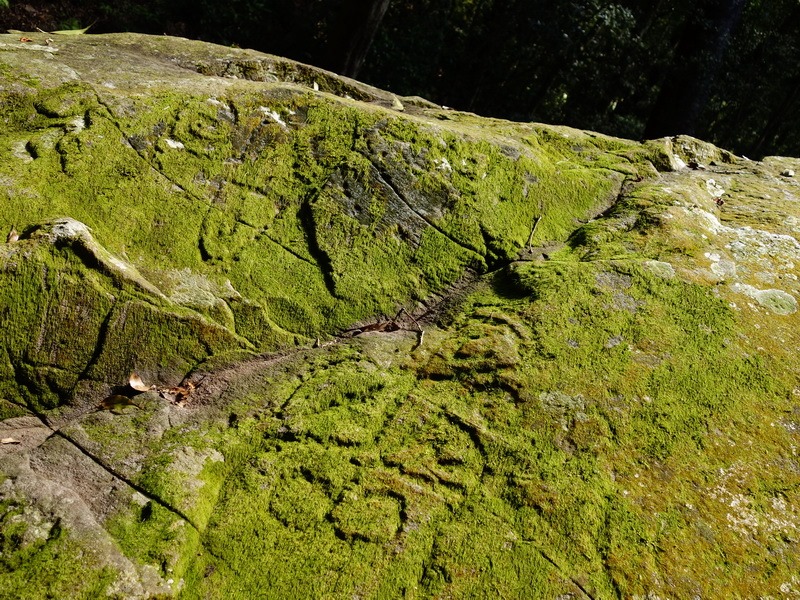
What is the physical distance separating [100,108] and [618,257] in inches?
119

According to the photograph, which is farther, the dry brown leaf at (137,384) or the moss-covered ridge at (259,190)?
the moss-covered ridge at (259,190)

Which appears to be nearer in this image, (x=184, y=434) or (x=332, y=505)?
(x=332, y=505)

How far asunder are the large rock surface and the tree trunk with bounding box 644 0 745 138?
22.6 feet

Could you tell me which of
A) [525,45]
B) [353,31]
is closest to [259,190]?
Answer: [353,31]

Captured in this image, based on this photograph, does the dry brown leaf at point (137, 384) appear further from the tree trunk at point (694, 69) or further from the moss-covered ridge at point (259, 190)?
the tree trunk at point (694, 69)

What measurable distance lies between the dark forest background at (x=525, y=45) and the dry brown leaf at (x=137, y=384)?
6.39m

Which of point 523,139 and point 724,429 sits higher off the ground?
point 523,139

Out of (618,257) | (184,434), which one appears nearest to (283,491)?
(184,434)

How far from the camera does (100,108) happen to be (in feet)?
10.4

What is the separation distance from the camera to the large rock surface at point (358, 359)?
6.72 ft

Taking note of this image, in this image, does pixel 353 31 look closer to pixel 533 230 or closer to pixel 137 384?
pixel 533 230

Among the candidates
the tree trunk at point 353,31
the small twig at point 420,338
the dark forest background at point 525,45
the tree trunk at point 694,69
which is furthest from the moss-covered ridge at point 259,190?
the tree trunk at point 694,69

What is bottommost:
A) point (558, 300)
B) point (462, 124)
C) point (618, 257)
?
point (558, 300)

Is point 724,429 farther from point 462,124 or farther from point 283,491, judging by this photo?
point 462,124
